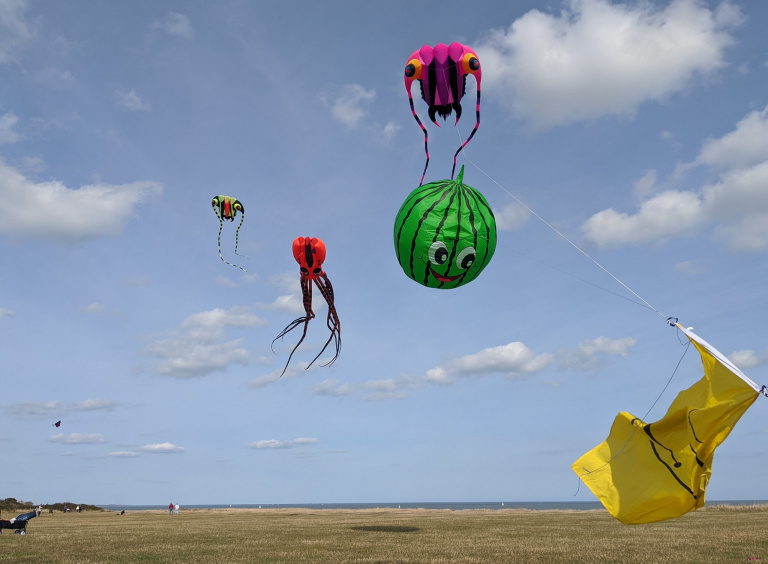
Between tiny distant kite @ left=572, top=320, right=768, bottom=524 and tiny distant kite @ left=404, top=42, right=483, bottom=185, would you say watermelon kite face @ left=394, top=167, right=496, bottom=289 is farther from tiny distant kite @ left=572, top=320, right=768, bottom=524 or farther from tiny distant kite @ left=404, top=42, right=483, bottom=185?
tiny distant kite @ left=572, top=320, right=768, bottom=524

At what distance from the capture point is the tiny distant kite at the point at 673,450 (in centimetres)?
865

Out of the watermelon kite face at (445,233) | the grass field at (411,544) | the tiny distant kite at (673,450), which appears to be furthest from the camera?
the grass field at (411,544)

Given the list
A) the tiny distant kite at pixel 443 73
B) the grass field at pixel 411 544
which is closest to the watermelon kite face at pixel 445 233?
the tiny distant kite at pixel 443 73

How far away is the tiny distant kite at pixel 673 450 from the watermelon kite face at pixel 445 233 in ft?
10.9

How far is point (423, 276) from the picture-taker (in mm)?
9641

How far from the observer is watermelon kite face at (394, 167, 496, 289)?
906 cm

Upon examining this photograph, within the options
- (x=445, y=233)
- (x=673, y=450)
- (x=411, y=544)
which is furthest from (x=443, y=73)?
(x=411, y=544)

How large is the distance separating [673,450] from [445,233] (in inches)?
217

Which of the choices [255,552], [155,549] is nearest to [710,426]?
[255,552]

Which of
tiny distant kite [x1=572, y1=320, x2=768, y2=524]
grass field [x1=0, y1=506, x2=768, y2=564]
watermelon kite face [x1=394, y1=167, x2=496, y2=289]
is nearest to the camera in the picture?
tiny distant kite [x1=572, y1=320, x2=768, y2=524]

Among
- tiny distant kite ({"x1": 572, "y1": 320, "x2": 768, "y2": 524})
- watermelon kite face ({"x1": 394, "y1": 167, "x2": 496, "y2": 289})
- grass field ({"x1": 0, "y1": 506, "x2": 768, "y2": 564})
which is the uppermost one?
watermelon kite face ({"x1": 394, "y1": 167, "x2": 496, "y2": 289})

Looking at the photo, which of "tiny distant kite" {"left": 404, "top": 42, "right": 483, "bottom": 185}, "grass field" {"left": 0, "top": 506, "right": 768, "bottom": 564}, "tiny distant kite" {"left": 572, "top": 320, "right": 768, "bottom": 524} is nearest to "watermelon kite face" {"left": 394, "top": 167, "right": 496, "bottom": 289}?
"tiny distant kite" {"left": 404, "top": 42, "right": 483, "bottom": 185}

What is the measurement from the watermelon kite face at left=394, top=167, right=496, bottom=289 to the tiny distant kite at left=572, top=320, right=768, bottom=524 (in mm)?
3337

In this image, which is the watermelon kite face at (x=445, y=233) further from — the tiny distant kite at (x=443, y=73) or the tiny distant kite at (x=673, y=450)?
the tiny distant kite at (x=673, y=450)
